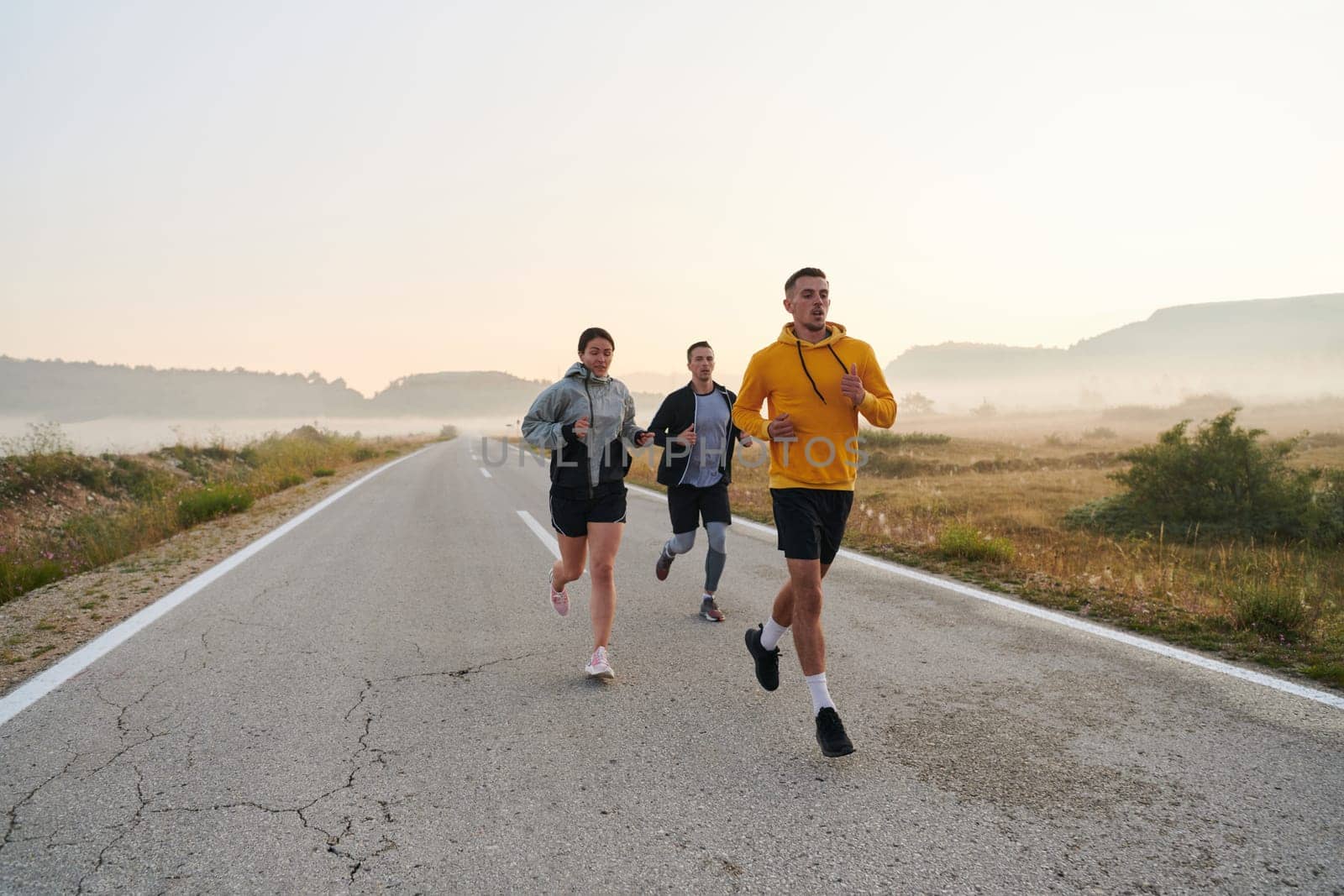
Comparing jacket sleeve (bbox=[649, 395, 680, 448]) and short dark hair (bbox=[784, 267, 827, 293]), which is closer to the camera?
short dark hair (bbox=[784, 267, 827, 293])

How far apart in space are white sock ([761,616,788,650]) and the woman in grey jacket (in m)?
0.92

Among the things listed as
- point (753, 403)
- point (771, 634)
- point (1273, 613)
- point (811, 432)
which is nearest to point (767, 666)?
point (771, 634)

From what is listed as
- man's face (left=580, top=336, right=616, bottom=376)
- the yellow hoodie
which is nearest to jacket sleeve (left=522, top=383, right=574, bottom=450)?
man's face (left=580, top=336, right=616, bottom=376)

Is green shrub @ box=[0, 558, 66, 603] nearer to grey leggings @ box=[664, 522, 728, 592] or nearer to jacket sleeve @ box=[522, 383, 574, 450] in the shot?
jacket sleeve @ box=[522, 383, 574, 450]

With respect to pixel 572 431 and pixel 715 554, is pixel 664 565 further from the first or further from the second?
pixel 572 431

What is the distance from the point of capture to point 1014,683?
390cm

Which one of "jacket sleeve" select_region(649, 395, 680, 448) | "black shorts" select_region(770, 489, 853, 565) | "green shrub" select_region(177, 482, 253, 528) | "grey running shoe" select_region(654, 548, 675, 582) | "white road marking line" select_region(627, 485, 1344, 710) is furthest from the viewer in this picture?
"green shrub" select_region(177, 482, 253, 528)

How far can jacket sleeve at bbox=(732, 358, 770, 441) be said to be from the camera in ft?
11.3

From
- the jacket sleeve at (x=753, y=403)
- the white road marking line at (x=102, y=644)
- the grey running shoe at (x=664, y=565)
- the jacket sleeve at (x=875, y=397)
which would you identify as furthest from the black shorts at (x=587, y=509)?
the white road marking line at (x=102, y=644)

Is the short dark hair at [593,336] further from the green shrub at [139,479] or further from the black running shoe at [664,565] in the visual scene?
→ the green shrub at [139,479]

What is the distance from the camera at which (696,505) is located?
18.8 ft

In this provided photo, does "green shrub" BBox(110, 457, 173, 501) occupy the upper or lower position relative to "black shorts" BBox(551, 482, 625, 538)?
lower

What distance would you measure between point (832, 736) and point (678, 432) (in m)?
3.18

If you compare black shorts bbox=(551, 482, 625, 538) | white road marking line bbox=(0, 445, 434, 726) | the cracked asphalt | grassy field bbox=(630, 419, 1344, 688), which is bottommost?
grassy field bbox=(630, 419, 1344, 688)
